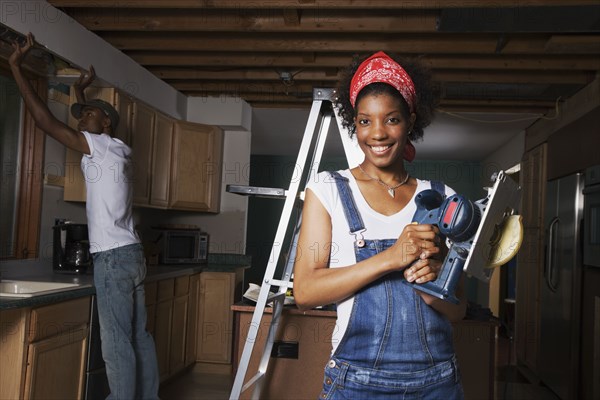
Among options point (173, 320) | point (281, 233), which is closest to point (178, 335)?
point (173, 320)

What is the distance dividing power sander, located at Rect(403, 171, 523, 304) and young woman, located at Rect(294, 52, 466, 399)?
26 millimetres

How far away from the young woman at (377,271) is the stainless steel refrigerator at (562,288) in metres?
3.19

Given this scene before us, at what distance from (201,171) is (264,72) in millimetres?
1134

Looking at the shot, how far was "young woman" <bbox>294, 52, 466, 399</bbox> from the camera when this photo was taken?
0.99 metres

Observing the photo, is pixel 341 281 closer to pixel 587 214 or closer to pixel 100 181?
pixel 100 181

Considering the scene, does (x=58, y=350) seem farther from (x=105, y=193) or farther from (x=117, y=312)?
(x=105, y=193)

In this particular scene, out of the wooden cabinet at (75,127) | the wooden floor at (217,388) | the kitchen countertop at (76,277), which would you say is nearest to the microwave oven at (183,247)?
the kitchen countertop at (76,277)

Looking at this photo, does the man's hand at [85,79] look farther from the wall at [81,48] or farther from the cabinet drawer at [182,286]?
the cabinet drawer at [182,286]

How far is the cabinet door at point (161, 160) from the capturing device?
14.7ft

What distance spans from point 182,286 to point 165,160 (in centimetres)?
105

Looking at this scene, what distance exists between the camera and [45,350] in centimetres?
246

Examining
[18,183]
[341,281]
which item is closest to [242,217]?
[18,183]

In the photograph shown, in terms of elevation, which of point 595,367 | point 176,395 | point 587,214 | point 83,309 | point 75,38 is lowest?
point 176,395

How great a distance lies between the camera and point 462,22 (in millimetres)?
3141
